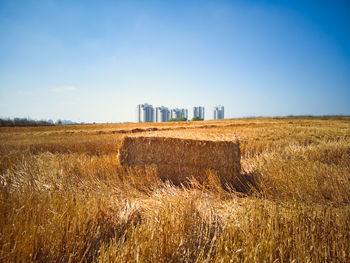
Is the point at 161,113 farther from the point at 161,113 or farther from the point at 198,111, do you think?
the point at 198,111

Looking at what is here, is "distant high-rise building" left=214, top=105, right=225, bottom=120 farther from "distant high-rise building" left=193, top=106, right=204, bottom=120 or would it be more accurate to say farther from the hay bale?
the hay bale

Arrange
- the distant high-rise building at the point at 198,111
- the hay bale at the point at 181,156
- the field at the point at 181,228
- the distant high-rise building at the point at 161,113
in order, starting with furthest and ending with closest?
the distant high-rise building at the point at 198,111
the distant high-rise building at the point at 161,113
the hay bale at the point at 181,156
the field at the point at 181,228

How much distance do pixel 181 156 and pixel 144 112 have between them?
61.1 m

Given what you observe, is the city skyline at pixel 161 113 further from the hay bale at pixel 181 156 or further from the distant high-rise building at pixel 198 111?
the hay bale at pixel 181 156

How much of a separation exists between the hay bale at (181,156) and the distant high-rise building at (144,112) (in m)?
58.8

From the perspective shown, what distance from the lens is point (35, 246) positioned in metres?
1.42

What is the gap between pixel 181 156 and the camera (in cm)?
448

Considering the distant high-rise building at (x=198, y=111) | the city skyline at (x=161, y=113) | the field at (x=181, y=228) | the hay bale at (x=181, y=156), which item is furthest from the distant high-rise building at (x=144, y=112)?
the field at (x=181, y=228)

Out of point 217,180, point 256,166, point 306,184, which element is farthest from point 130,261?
point 256,166

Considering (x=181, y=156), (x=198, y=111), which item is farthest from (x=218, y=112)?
(x=181, y=156)

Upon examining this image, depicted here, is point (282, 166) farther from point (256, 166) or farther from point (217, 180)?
point (217, 180)

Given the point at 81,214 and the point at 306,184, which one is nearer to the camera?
the point at 81,214

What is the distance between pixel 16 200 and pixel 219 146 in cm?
373

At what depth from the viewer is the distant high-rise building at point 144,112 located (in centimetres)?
6353
